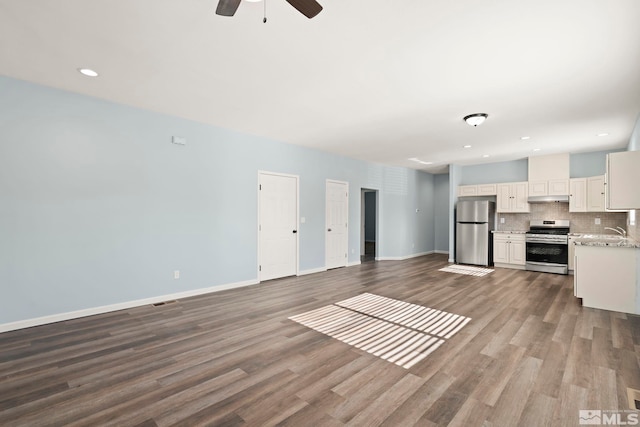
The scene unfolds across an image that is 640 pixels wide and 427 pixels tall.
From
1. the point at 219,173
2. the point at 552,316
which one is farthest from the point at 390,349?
the point at 219,173

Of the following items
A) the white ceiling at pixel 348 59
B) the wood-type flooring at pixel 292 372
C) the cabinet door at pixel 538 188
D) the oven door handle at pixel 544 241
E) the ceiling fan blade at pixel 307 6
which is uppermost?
the white ceiling at pixel 348 59

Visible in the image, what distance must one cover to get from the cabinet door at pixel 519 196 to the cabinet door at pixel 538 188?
8cm

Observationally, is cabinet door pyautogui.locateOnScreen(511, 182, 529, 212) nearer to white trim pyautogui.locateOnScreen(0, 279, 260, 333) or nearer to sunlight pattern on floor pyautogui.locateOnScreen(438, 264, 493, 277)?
sunlight pattern on floor pyautogui.locateOnScreen(438, 264, 493, 277)

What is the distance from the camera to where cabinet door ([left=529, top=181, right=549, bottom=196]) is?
22.3ft

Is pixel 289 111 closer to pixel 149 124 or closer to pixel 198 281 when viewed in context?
pixel 149 124

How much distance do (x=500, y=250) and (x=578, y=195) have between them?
1.93m

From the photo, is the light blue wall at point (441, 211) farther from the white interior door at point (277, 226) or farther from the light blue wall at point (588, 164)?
the white interior door at point (277, 226)

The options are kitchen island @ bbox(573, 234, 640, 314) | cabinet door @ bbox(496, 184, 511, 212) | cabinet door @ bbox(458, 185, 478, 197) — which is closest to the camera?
kitchen island @ bbox(573, 234, 640, 314)

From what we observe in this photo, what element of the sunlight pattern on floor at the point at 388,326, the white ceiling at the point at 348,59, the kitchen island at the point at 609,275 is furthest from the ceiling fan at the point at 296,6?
the kitchen island at the point at 609,275

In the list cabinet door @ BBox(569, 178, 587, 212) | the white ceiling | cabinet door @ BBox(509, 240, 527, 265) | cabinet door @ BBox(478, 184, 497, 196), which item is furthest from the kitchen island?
cabinet door @ BBox(478, 184, 497, 196)

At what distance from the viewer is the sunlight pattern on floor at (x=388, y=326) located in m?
2.85

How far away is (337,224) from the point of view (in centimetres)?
707

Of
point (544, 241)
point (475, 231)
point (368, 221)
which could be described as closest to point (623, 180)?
point (544, 241)

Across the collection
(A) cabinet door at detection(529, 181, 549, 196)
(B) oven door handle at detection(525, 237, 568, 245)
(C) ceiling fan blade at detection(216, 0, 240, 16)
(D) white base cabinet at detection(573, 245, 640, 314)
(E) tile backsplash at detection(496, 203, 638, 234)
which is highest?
(C) ceiling fan blade at detection(216, 0, 240, 16)
